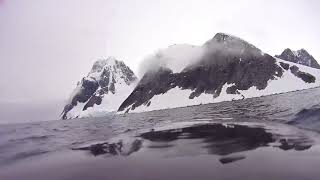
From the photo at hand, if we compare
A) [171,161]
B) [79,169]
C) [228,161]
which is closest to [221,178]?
[228,161]

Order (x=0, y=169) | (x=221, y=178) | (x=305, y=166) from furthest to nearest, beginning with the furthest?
(x=0, y=169) < (x=305, y=166) < (x=221, y=178)

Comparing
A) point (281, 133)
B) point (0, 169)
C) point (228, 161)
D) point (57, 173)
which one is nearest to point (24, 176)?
point (57, 173)

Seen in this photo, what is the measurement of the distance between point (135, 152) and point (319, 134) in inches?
478

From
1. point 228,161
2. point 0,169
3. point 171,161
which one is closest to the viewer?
point 228,161

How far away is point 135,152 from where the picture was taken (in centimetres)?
2541

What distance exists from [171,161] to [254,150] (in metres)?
4.64

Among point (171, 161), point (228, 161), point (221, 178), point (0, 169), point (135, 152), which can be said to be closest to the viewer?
point (221, 178)

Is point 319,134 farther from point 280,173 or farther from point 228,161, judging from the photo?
point 280,173

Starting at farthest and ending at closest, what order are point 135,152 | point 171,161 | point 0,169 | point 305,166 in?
point 135,152 → point 0,169 → point 171,161 → point 305,166

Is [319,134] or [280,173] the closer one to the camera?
[280,173]

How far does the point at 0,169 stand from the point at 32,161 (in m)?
2.80

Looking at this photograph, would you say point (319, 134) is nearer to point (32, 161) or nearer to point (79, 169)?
point (79, 169)

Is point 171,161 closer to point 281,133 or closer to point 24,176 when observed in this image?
point 24,176

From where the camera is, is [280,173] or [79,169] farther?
[79,169]
